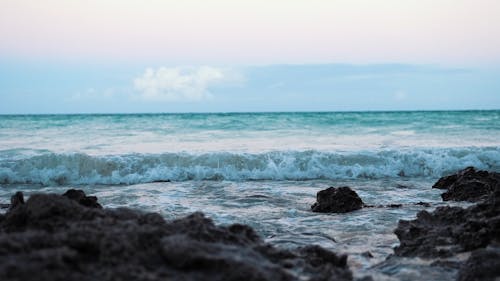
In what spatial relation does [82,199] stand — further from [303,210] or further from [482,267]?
[482,267]

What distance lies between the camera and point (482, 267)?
3.26 m

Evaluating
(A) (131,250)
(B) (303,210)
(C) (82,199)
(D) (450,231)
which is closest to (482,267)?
(D) (450,231)

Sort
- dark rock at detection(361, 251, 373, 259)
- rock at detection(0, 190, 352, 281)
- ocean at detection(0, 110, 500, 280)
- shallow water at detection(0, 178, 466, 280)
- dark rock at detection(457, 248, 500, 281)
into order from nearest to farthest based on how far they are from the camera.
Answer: rock at detection(0, 190, 352, 281) < dark rock at detection(457, 248, 500, 281) < shallow water at detection(0, 178, 466, 280) < dark rock at detection(361, 251, 373, 259) < ocean at detection(0, 110, 500, 280)

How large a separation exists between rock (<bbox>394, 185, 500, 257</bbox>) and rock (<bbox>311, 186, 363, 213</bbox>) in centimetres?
161

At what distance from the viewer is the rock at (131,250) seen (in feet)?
8.05

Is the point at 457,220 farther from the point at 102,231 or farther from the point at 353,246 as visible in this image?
the point at 102,231

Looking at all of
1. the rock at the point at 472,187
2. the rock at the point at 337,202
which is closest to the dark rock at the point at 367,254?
the rock at the point at 337,202

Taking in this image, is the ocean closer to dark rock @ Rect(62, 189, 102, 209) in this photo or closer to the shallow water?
the shallow water

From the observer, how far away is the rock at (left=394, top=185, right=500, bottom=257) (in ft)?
12.6

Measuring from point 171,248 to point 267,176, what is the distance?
8.72 m

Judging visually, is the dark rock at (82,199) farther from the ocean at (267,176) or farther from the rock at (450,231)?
the rock at (450,231)

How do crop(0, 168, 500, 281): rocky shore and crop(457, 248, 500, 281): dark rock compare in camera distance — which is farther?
crop(457, 248, 500, 281): dark rock

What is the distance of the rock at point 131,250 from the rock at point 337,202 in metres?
2.81

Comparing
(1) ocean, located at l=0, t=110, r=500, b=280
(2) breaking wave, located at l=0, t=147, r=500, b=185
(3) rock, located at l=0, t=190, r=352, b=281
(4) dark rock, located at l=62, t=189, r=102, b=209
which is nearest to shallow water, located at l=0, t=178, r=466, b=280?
(1) ocean, located at l=0, t=110, r=500, b=280
